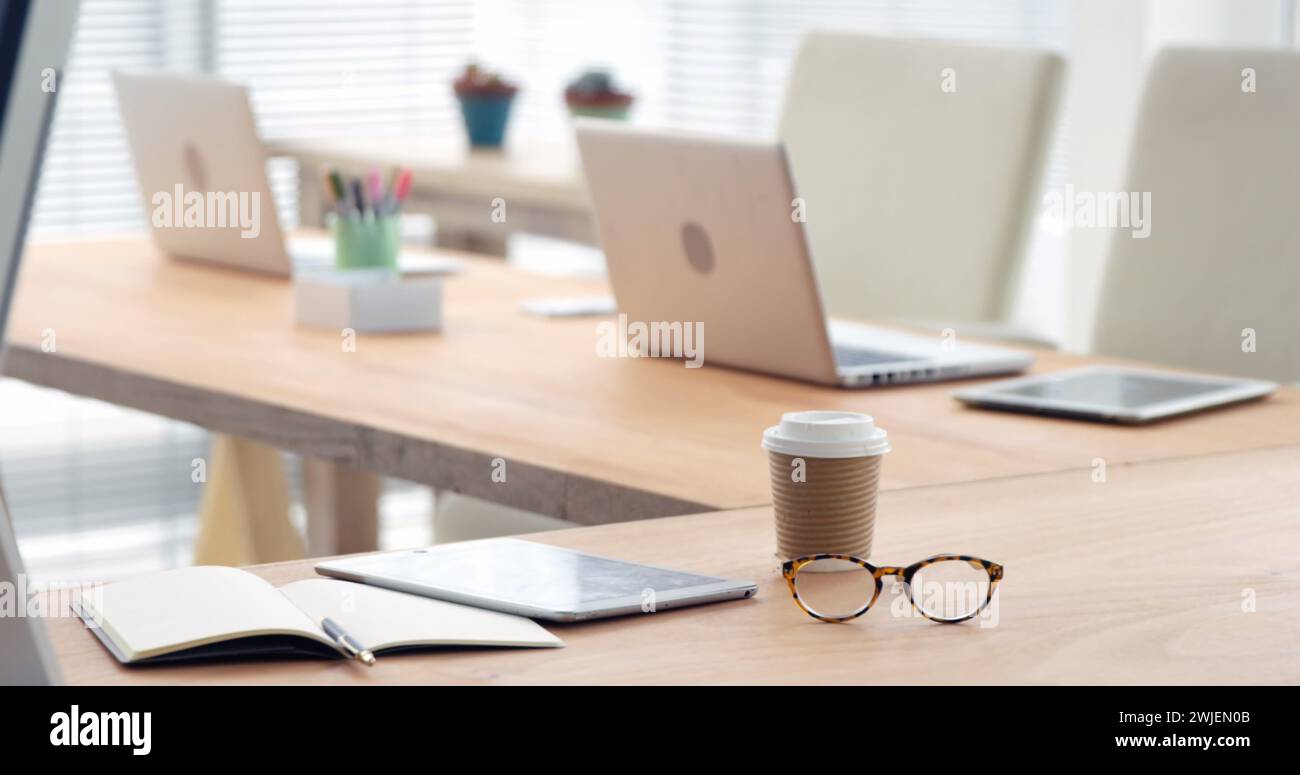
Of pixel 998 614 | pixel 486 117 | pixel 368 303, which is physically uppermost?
pixel 486 117

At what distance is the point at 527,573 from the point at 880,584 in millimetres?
196

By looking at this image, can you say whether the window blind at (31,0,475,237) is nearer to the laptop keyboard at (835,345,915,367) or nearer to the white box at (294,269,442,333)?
the white box at (294,269,442,333)

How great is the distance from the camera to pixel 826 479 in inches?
40.1

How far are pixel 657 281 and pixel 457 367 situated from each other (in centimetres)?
21

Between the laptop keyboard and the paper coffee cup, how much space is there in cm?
64

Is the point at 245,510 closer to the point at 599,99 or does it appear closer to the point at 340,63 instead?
the point at 599,99

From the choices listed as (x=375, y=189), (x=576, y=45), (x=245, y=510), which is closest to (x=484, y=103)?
(x=576, y=45)

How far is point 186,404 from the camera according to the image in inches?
64.2

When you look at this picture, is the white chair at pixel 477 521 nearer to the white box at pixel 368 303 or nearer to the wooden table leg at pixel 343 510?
the white box at pixel 368 303

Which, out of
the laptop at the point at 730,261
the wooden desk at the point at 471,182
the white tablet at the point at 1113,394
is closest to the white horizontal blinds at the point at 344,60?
the wooden desk at the point at 471,182

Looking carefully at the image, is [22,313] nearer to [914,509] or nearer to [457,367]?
[457,367]

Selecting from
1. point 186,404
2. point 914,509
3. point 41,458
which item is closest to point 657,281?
point 186,404

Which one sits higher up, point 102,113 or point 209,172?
point 102,113

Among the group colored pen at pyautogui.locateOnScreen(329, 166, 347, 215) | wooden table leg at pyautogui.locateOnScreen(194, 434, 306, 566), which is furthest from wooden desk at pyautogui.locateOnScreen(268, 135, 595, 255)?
wooden table leg at pyautogui.locateOnScreen(194, 434, 306, 566)
